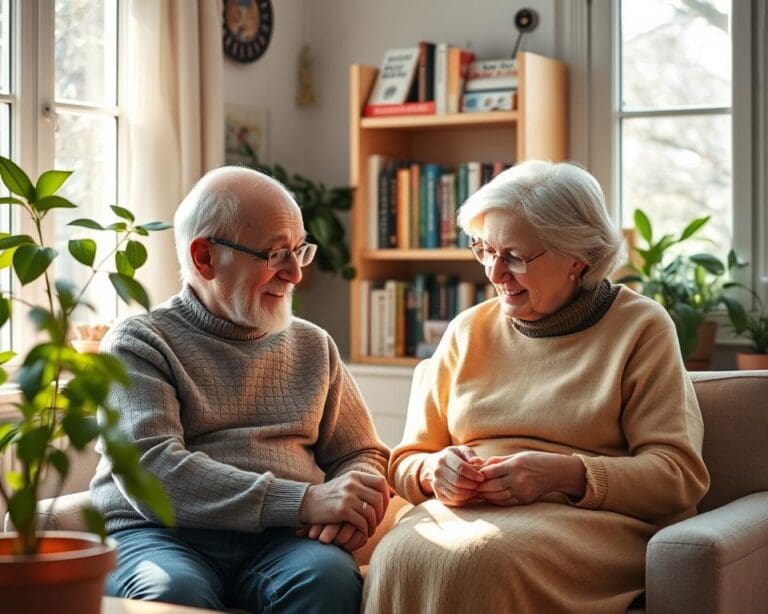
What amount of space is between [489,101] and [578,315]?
64.1 inches

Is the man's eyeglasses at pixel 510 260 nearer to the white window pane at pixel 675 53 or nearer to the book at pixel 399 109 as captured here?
the book at pixel 399 109

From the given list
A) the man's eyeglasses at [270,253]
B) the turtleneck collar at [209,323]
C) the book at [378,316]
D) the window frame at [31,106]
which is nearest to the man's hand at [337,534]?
the turtleneck collar at [209,323]

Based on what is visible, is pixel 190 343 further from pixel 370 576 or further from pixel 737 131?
pixel 737 131

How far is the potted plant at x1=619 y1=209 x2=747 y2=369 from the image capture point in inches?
140

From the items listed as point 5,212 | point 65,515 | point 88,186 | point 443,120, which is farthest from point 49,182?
point 443,120

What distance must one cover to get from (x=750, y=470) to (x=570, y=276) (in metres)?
0.54

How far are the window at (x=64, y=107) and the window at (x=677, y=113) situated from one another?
1511 millimetres

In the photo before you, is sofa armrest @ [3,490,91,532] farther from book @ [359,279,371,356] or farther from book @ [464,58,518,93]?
book @ [464,58,518,93]

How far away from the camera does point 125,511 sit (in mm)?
2336

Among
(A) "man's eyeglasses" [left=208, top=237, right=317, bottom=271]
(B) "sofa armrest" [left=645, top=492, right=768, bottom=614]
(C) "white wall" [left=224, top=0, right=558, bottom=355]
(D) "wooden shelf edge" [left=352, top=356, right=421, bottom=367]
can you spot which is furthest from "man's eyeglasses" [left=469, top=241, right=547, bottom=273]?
(C) "white wall" [left=224, top=0, right=558, bottom=355]

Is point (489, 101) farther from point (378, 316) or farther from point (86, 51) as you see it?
point (86, 51)

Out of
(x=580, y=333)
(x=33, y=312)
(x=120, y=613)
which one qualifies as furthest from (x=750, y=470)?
(x=33, y=312)

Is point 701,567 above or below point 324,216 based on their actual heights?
below

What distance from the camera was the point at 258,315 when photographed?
8.06 ft
